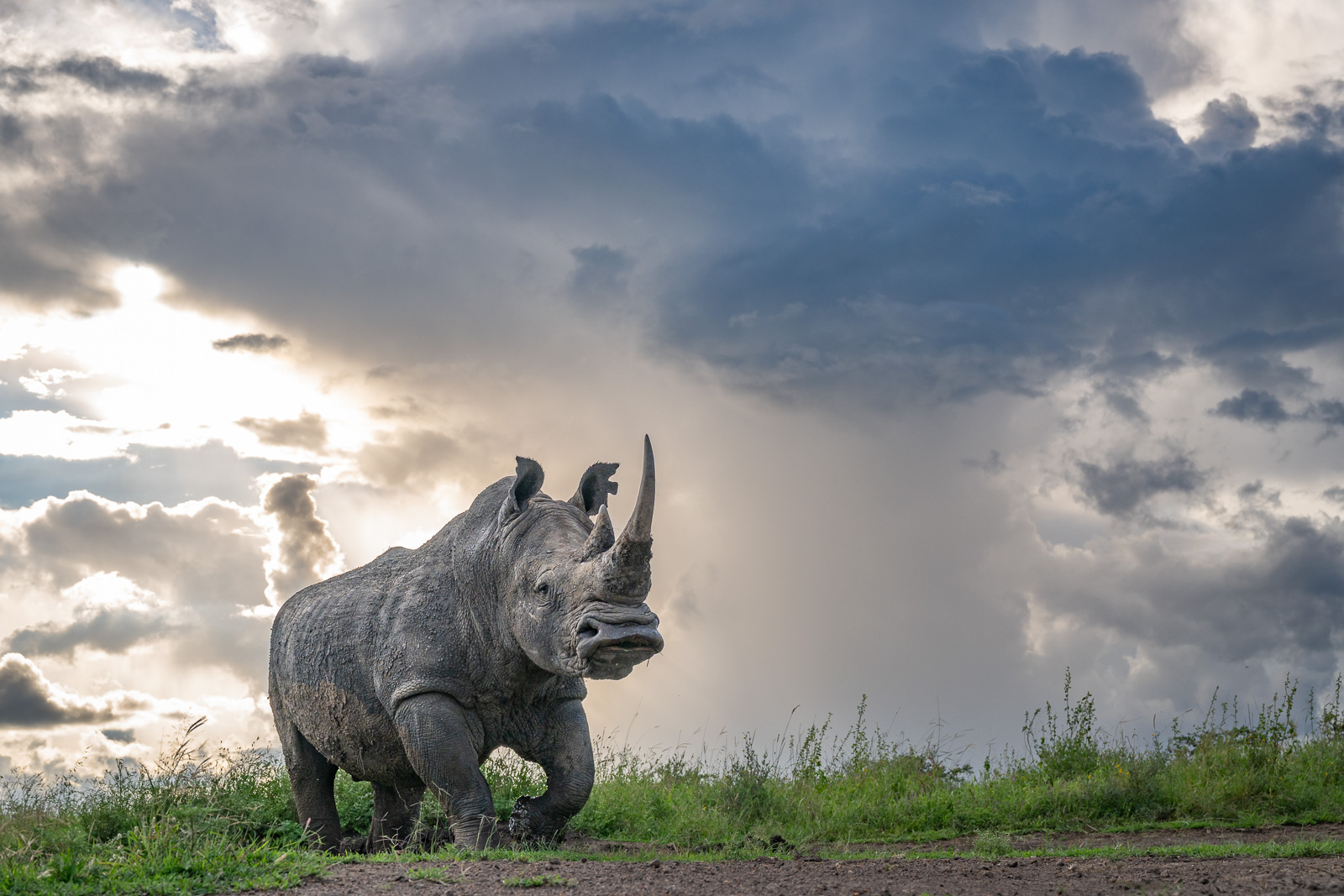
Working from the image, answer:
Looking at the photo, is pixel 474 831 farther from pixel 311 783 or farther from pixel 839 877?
pixel 839 877

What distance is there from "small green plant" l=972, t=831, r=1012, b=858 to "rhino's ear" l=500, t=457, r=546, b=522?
413 centimetres

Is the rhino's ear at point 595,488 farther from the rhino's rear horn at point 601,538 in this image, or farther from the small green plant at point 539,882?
the small green plant at point 539,882

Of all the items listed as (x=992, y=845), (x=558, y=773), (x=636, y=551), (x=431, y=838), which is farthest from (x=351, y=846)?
(x=992, y=845)

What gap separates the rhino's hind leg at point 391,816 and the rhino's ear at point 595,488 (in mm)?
2720

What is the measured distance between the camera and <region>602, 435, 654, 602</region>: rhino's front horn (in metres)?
6.36

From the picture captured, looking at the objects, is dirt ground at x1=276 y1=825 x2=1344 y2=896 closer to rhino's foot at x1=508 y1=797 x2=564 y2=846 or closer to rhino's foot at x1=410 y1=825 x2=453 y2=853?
rhino's foot at x1=508 y1=797 x2=564 y2=846

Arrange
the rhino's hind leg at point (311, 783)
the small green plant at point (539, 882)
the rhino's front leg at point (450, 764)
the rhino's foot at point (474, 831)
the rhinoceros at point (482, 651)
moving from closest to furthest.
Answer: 1. the small green plant at point (539, 882)
2. the rhinoceros at point (482, 651)
3. the rhino's foot at point (474, 831)
4. the rhino's front leg at point (450, 764)
5. the rhino's hind leg at point (311, 783)

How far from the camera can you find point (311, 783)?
9102 millimetres

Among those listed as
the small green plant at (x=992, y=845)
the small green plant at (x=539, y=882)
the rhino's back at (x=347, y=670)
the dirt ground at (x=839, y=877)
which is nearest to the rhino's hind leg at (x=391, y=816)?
the rhino's back at (x=347, y=670)

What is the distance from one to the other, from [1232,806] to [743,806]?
4778 mm

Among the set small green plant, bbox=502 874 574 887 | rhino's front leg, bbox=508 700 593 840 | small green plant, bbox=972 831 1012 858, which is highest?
rhino's front leg, bbox=508 700 593 840

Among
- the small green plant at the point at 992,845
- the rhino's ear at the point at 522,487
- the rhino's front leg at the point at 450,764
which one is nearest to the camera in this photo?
the rhino's front leg at the point at 450,764

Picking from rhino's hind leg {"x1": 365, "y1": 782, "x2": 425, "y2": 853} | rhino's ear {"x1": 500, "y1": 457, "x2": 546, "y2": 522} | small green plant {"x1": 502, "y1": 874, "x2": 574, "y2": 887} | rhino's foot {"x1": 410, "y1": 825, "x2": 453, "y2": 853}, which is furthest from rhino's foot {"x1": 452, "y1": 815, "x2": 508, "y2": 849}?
rhino's ear {"x1": 500, "y1": 457, "x2": 546, "y2": 522}

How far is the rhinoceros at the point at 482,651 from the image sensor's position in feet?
21.5
